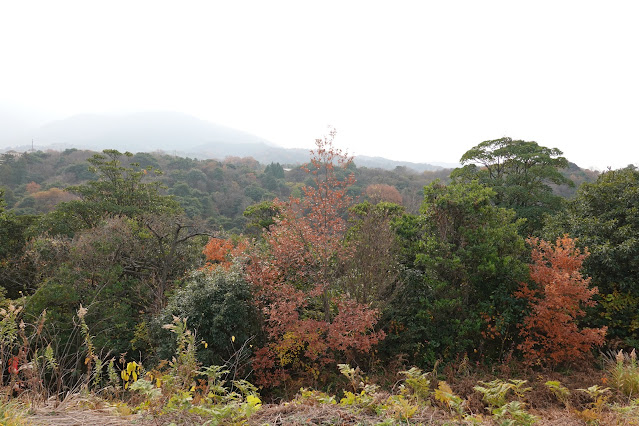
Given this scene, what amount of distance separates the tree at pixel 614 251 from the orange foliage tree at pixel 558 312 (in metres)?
1.27

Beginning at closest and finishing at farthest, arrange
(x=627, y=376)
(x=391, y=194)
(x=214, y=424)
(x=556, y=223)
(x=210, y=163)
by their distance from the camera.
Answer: (x=214, y=424) < (x=627, y=376) < (x=556, y=223) < (x=391, y=194) < (x=210, y=163)

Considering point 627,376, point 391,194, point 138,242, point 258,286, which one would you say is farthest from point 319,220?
point 391,194

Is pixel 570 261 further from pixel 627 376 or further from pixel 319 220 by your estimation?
pixel 319 220

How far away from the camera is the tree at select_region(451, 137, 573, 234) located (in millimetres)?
17000

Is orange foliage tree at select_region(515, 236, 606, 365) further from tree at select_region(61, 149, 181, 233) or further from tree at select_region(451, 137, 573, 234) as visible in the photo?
tree at select_region(61, 149, 181, 233)

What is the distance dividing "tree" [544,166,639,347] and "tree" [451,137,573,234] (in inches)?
242

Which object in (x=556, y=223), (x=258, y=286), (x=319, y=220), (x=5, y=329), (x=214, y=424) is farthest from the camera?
(x=556, y=223)

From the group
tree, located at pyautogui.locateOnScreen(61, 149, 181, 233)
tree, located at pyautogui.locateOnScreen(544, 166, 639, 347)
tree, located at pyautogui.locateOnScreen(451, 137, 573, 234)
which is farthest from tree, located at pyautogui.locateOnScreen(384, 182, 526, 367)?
tree, located at pyautogui.locateOnScreen(61, 149, 181, 233)

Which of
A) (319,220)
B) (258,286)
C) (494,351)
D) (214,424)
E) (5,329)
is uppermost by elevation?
(319,220)

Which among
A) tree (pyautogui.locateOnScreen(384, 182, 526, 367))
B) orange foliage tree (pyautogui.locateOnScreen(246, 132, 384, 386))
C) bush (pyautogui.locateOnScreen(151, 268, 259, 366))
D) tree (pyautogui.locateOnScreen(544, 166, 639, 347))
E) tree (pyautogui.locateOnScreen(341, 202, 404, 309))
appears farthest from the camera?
tree (pyautogui.locateOnScreen(544, 166, 639, 347))

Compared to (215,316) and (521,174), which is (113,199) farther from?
(521,174)

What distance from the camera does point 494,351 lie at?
360 inches

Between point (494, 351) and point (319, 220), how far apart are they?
652 centimetres

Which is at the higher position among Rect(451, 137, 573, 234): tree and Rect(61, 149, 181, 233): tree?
Rect(451, 137, 573, 234): tree
